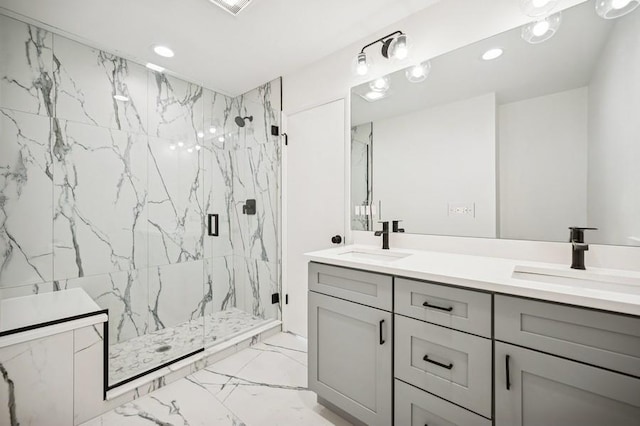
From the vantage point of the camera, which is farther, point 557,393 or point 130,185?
point 130,185

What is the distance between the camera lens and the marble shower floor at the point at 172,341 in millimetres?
1905

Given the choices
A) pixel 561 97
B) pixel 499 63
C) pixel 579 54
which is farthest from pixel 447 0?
pixel 561 97

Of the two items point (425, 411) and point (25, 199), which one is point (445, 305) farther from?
point (25, 199)

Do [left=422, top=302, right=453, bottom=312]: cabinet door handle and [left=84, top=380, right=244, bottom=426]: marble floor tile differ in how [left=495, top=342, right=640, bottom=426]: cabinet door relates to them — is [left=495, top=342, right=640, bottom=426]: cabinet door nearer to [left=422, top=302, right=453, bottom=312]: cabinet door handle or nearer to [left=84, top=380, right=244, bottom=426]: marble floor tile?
[left=422, top=302, right=453, bottom=312]: cabinet door handle

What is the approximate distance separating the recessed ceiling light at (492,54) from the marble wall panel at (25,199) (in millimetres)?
Answer: 2986

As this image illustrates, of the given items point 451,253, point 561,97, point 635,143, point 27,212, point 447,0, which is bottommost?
point 451,253

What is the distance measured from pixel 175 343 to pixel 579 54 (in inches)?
127

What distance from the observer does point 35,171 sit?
1922 millimetres

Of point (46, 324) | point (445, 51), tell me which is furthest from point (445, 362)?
point (46, 324)

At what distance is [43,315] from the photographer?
1.53 metres

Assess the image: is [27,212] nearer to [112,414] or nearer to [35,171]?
[35,171]

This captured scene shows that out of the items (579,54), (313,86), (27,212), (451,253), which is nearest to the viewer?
(579,54)

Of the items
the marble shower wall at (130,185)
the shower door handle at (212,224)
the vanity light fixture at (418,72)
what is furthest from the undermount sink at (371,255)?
the shower door handle at (212,224)

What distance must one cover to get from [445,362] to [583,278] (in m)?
0.72
